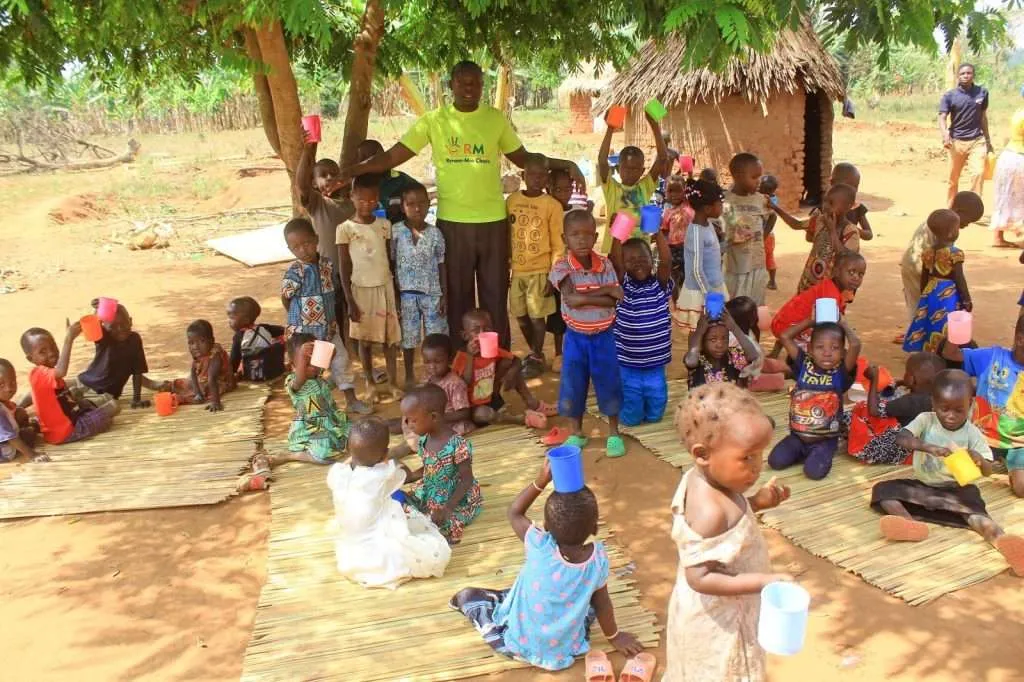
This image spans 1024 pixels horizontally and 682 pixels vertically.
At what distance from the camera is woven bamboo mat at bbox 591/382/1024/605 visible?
322cm

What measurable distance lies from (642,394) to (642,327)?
0.40 meters

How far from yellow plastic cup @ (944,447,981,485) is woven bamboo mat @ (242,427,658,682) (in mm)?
1399

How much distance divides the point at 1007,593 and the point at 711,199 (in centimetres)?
278

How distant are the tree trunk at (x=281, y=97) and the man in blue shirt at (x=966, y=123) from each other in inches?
306

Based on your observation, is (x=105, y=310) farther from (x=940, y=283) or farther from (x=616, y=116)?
(x=940, y=283)

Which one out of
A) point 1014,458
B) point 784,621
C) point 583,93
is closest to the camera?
point 784,621

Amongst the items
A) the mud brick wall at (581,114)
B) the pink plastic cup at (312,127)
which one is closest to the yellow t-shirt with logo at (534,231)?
the pink plastic cup at (312,127)

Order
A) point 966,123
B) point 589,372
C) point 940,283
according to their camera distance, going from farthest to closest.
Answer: point 966,123 → point 940,283 → point 589,372

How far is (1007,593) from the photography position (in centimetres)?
313

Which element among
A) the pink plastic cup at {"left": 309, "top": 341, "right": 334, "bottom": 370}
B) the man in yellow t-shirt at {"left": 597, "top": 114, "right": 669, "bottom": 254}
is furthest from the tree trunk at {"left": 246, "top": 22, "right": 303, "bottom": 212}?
the man in yellow t-shirt at {"left": 597, "top": 114, "right": 669, "bottom": 254}

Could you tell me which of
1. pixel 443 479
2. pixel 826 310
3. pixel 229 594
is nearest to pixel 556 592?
pixel 443 479

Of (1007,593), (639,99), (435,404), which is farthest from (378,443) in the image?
(639,99)

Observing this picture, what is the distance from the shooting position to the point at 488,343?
4.36m

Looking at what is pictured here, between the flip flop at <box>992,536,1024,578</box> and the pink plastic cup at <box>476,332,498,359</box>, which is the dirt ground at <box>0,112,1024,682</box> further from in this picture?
the pink plastic cup at <box>476,332,498,359</box>
